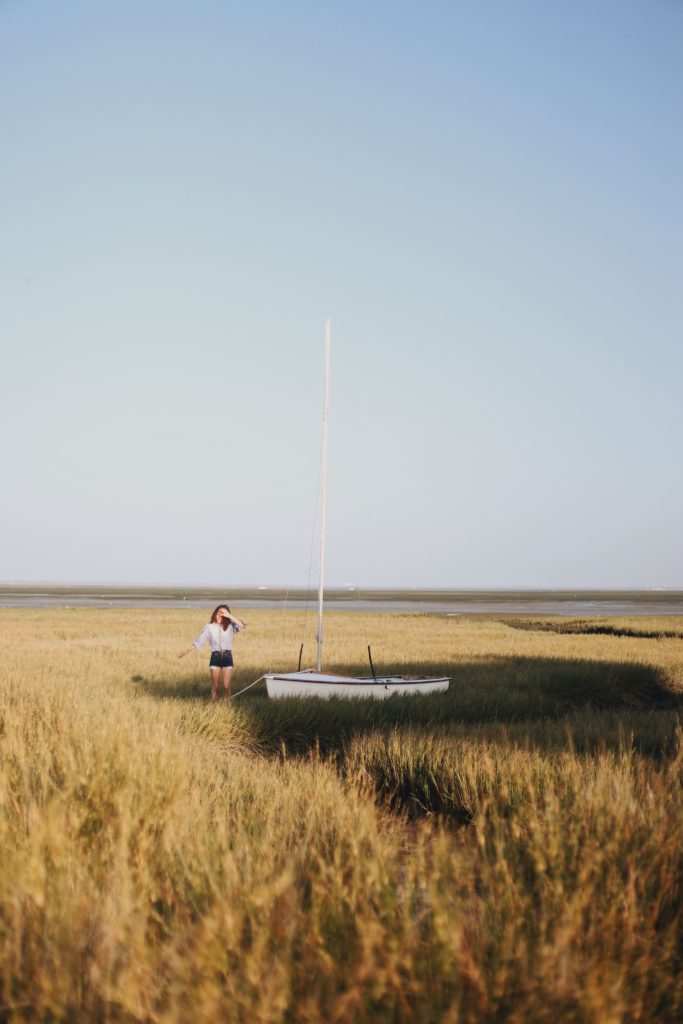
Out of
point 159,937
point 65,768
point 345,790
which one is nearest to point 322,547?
point 345,790

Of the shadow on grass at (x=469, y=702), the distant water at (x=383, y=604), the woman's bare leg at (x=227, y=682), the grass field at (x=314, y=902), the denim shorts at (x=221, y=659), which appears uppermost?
the grass field at (x=314, y=902)

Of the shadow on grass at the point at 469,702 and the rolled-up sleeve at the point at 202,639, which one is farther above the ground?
the rolled-up sleeve at the point at 202,639

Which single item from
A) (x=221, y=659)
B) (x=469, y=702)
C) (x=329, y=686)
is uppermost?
(x=221, y=659)

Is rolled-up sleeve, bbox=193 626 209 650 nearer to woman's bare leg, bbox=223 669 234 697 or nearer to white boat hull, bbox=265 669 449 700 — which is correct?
woman's bare leg, bbox=223 669 234 697

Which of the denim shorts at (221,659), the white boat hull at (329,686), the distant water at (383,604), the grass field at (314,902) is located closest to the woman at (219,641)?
the denim shorts at (221,659)

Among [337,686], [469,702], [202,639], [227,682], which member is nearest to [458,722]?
[469,702]

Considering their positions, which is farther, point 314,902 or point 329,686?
point 329,686

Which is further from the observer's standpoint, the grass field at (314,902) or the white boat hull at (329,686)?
the white boat hull at (329,686)

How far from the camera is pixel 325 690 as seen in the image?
14.1m

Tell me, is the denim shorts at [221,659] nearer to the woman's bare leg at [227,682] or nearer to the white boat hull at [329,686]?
the woman's bare leg at [227,682]

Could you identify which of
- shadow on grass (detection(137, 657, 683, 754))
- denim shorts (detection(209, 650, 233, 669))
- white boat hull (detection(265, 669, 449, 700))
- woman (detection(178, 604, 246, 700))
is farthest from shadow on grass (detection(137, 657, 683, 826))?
denim shorts (detection(209, 650, 233, 669))

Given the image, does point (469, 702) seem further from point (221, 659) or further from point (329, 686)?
point (221, 659)

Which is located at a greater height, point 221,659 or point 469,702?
point 221,659

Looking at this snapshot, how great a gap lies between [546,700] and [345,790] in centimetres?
1012
